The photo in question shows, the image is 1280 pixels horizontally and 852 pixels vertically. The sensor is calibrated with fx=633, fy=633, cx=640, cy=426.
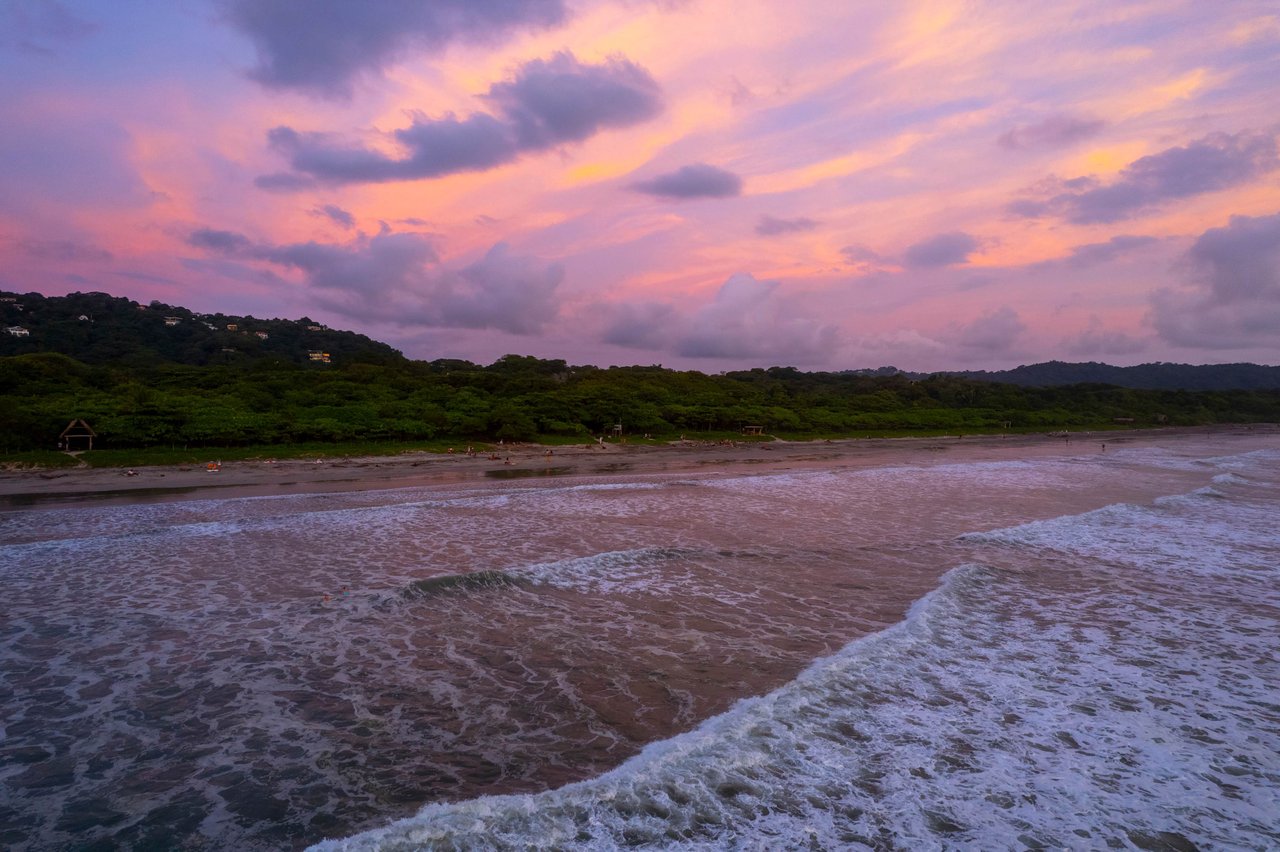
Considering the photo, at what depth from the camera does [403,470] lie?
3222cm

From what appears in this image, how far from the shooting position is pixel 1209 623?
8.98 metres

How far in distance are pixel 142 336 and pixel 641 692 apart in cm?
9962

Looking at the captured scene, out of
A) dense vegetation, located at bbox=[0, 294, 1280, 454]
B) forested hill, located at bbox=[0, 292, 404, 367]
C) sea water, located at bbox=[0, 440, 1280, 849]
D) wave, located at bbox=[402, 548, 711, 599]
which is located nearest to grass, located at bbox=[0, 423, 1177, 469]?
dense vegetation, located at bbox=[0, 294, 1280, 454]

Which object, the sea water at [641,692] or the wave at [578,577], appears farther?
the wave at [578,577]

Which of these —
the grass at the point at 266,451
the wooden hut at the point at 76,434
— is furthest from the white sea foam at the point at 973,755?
the wooden hut at the point at 76,434

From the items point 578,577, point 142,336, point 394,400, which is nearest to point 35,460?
point 394,400

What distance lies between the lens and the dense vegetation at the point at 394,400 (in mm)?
34156

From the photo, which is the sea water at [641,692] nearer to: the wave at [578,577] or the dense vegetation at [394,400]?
the wave at [578,577]

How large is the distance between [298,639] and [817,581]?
8192 millimetres

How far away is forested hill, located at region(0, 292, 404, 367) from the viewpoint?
6988 cm

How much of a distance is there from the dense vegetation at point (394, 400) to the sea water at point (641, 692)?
71.2ft

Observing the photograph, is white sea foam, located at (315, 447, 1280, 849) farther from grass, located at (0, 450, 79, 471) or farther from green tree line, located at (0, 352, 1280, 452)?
green tree line, located at (0, 352, 1280, 452)

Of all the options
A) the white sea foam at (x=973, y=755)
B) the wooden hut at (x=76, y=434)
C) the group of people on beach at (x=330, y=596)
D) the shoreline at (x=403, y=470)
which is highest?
the wooden hut at (x=76, y=434)

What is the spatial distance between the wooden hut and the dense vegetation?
37 centimetres
